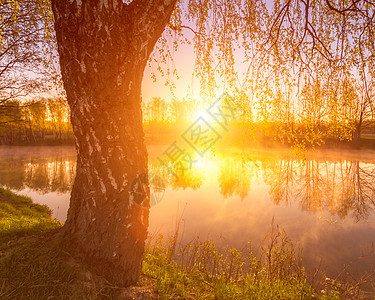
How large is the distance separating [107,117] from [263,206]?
10.5m

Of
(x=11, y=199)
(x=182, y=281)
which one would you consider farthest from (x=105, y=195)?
(x=11, y=199)

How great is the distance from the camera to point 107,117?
253 centimetres

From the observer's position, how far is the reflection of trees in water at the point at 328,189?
11070 mm

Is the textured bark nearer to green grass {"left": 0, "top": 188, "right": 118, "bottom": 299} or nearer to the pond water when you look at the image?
green grass {"left": 0, "top": 188, "right": 118, "bottom": 299}

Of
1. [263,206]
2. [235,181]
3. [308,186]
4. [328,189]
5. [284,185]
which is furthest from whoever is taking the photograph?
[235,181]

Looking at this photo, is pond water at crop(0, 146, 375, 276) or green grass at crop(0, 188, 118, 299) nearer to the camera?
green grass at crop(0, 188, 118, 299)

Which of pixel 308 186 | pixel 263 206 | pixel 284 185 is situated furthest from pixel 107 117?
pixel 308 186

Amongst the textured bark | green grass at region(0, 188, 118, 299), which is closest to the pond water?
the textured bark

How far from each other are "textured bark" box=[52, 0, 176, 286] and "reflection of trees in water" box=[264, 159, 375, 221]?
795cm

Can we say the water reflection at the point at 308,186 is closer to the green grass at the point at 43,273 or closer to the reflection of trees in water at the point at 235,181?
the reflection of trees in water at the point at 235,181

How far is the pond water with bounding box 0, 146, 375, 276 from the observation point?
7328mm

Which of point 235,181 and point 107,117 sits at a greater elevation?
point 107,117

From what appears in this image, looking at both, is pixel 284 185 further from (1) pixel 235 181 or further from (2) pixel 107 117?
(2) pixel 107 117

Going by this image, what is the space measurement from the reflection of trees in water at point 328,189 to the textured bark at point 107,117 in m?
7.95
